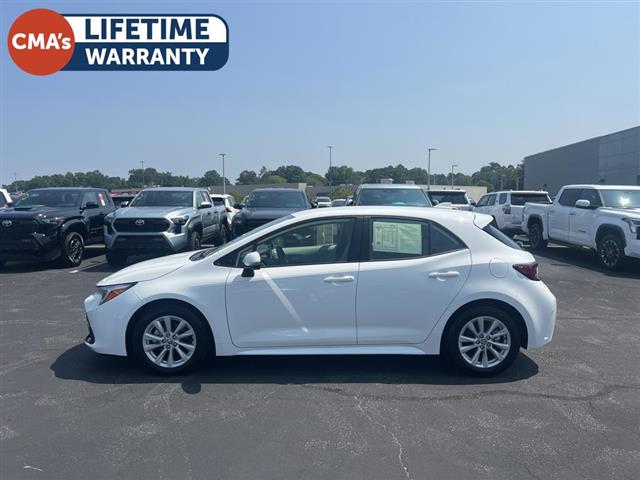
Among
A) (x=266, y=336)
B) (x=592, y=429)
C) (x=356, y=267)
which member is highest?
(x=356, y=267)

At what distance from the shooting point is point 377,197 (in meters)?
12.7

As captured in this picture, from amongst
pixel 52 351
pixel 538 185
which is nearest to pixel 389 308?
pixel 52 351

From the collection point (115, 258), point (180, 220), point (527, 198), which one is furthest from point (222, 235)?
point (527, 198)

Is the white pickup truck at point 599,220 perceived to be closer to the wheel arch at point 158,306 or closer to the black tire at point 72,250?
the wheel arch at point 158,306

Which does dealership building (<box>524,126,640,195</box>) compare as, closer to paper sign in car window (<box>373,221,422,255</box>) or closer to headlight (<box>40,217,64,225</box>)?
headlight (<box>40,217,64,225</box>)

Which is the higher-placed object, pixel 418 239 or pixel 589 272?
pixel 418 239

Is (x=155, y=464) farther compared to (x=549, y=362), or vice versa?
(x=549, y=362)

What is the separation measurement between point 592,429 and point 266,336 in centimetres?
280

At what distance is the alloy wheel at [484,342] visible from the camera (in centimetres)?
495

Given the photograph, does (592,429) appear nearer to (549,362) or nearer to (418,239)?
(549,362)


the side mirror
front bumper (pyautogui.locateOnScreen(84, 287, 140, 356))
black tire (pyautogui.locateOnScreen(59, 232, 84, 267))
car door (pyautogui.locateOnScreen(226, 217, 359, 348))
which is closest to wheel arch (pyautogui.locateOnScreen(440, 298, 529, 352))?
car door (pyautogui.locateOnScreen(226, 217, 359, 348))

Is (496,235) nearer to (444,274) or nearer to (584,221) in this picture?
(444,274)

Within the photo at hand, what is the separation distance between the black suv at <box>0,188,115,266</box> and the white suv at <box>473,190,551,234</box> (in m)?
12.6

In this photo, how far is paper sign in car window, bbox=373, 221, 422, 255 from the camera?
16.6 ft
